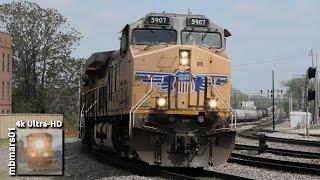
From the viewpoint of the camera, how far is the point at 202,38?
1529cm

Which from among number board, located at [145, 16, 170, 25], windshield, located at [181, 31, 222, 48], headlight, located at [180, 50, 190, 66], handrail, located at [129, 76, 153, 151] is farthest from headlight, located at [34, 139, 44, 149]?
windshield, located at [181, 31, 222, 48]

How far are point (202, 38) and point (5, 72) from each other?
5056 cm

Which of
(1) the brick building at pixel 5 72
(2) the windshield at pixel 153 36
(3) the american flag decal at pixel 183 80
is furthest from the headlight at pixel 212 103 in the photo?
(1) the brick building at pixel 5 72

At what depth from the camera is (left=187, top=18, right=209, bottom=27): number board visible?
15180 millimetres

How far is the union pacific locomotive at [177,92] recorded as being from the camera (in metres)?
14.1

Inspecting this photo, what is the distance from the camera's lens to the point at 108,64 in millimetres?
19281

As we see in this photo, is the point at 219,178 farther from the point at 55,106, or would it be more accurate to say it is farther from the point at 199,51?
the point at 55,106

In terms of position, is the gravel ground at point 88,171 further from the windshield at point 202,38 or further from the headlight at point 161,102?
the windshield at point 202,38

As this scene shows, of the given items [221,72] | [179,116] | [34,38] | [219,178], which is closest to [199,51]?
[221,72]

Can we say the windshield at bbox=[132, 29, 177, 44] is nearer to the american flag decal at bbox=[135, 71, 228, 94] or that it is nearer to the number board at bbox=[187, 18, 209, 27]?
the number board at bbox=[187, 18, 209, 27]

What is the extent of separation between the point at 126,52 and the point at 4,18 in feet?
183

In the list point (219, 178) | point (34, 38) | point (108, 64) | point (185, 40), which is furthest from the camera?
point (34, 38)

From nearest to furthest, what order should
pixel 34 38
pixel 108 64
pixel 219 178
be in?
pixel 219 178, pixel 108 64, pixel 34 38

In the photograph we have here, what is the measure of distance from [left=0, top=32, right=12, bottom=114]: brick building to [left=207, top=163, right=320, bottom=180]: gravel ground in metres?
46.9
